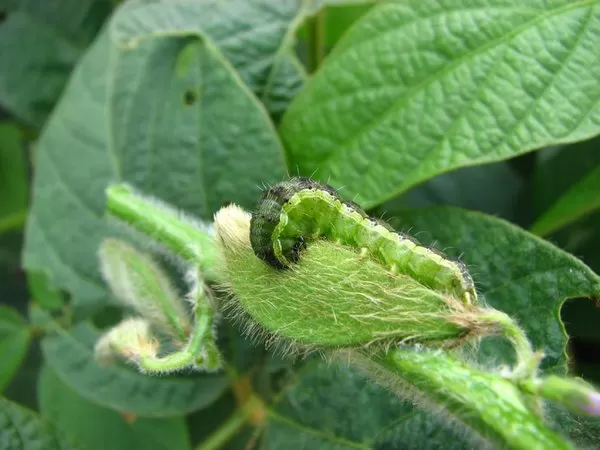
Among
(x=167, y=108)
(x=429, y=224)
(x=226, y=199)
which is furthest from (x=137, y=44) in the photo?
(x=429, y=224)

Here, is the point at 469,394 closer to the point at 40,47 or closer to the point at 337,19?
the point at 337,19

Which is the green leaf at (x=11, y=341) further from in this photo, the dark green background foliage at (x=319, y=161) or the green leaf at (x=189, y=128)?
the green leaf at (x=189, y=128)

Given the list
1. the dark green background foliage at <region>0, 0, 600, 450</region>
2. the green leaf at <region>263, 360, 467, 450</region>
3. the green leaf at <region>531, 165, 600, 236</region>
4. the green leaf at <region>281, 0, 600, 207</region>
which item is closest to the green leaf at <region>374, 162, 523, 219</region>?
the dark green background foliage at <region>0, 0, 600, 450</region>

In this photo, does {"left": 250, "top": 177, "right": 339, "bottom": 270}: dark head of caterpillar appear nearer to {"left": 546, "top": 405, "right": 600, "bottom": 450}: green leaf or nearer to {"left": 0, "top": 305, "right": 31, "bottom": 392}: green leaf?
{"left": 546, "top": 405, "right": 600, "bottom": 450}: green leaf

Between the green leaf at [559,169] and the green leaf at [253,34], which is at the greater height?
the green leaf at [253,34]

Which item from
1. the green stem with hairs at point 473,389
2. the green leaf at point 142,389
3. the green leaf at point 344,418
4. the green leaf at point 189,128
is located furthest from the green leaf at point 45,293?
the green stem with hairs at point 473,389

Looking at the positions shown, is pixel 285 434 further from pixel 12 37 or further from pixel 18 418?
pixel 12 37

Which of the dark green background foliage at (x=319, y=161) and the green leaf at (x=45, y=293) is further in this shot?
the green leaf at (x=45, y=293)
